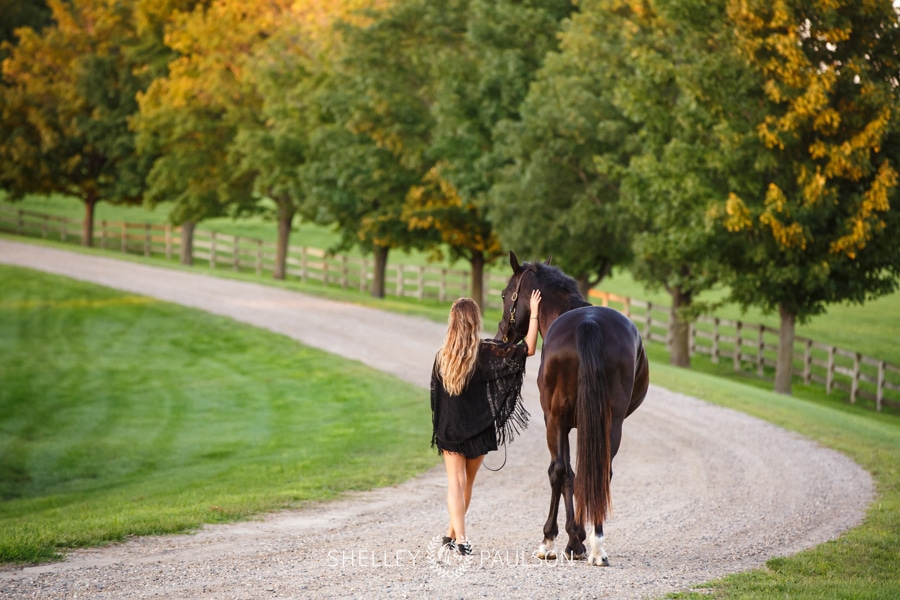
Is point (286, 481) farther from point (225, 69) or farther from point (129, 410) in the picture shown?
point (225, 69)

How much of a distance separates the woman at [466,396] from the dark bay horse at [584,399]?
289 mm

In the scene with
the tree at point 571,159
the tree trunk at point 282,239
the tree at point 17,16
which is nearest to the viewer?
the tree at point 571,159

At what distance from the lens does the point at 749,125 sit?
60.8ft

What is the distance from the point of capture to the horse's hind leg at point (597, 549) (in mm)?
6781

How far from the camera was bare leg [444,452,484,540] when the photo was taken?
7109mm

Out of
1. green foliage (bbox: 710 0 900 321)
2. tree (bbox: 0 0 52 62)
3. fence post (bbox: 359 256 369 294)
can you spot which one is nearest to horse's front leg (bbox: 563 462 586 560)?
green foliage (bbox: 710 0 900 321)

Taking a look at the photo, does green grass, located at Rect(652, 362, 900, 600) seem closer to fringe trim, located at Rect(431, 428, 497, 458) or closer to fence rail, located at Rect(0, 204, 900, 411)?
fringe trim, located at Rect(431, 428, 497, 458)

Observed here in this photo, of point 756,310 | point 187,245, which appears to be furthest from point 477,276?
point 187,245

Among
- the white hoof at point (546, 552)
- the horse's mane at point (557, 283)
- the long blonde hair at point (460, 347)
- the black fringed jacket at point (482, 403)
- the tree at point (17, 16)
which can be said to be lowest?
the white hoof at point (546, 552)

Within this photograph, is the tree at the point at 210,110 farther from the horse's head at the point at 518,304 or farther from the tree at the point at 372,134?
the horse's head at the point at 518,304

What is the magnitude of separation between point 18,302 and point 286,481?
18976mm

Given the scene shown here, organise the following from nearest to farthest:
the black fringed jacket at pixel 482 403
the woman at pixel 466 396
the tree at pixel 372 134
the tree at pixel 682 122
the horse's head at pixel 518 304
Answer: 1. the woman at pixel 466 396
2. the black fringed jacket at pixel 482 403
3. the horse's head at pixel 518 304
4. the tree at pixel 682 122
5. the tree at pixel 372 134

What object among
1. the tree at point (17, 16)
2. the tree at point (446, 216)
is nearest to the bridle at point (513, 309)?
the tree at point (446, 216)

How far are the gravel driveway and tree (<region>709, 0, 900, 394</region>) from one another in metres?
4.84
